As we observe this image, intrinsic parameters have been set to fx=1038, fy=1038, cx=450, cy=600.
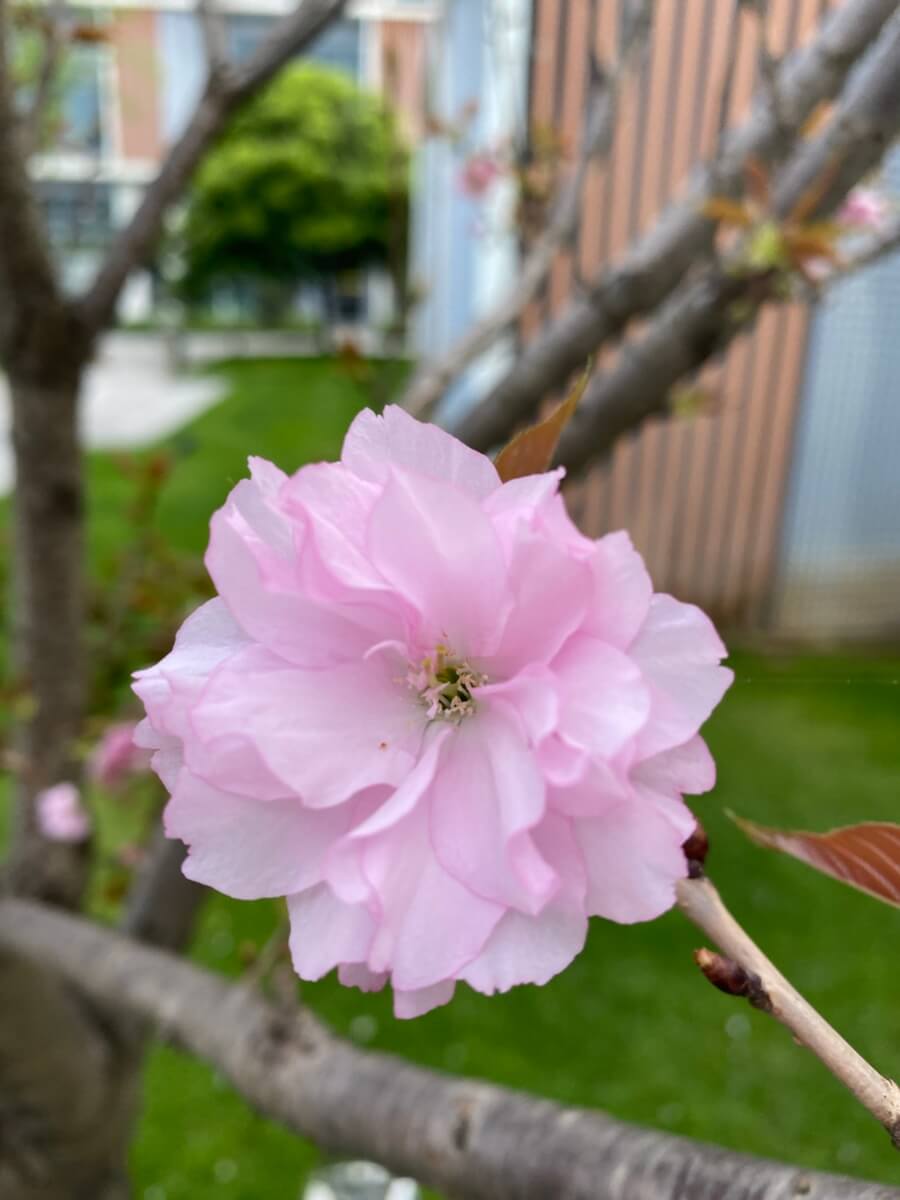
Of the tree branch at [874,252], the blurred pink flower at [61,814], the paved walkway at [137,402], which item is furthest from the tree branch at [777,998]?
the paved walkway at [137,402]

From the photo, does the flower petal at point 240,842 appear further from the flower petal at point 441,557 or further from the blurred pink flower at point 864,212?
the blurred pink flower at point 864,212

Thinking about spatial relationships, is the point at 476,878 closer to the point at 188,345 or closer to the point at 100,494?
the point at 100,494

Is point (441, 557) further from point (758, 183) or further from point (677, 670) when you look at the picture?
point (758, 183)

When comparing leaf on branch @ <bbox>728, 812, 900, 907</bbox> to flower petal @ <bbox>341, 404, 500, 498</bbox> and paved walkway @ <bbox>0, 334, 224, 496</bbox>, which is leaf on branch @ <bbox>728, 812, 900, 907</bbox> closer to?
flower petal @ <bbox>341, 404, 500, 498</bbox>

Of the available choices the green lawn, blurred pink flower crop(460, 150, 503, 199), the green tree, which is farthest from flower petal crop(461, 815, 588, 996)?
the green tree

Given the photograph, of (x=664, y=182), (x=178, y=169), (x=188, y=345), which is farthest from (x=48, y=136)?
(x=188, y=345)

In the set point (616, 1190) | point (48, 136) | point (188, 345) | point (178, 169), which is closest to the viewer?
point (616, 1190)

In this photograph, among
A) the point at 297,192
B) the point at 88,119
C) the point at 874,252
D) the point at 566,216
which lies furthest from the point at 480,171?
the point at 297,192
